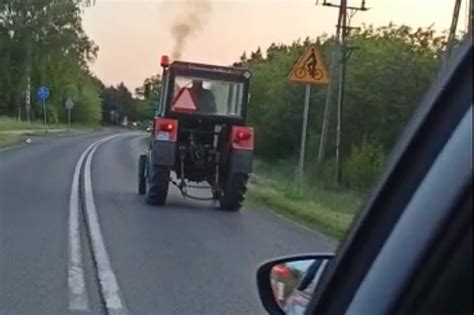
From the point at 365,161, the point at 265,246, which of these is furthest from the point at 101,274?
the point at 365,161

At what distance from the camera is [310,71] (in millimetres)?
20438

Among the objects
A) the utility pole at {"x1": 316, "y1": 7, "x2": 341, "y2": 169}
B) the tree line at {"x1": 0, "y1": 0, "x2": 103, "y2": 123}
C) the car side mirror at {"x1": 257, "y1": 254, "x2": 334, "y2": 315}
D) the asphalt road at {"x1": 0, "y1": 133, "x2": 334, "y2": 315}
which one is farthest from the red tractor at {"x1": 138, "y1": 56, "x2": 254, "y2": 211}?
the tree line at {"x1": 0, "y1": 0, "x2": 103, "y2": 123}

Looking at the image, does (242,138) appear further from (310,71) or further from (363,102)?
(363,102)

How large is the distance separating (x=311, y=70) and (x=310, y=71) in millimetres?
24

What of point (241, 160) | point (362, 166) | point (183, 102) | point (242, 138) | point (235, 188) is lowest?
point (362, 166)

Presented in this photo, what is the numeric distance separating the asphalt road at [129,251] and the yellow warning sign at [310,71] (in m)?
2.36

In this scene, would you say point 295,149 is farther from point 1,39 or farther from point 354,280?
point 354,280

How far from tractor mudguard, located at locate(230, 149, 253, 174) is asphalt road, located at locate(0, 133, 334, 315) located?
29.6 inches

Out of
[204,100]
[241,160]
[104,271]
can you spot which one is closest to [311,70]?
[204,100]

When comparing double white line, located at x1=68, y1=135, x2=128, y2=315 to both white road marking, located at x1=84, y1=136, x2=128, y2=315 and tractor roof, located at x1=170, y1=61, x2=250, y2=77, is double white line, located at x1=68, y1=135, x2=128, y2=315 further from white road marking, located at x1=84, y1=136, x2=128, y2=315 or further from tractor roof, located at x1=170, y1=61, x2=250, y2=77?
tractor roof, located at x1=170, y1=61, x2=250, y2=77

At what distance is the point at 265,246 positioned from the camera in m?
13.8

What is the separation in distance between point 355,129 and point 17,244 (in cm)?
3333

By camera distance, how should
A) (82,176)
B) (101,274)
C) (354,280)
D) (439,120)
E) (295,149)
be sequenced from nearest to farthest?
(439,120), (354,280), (101,274), (82,176), (295,149)

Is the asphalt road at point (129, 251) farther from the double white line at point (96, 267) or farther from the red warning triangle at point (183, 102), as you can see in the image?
the red warning triangle at point (183, 102)
